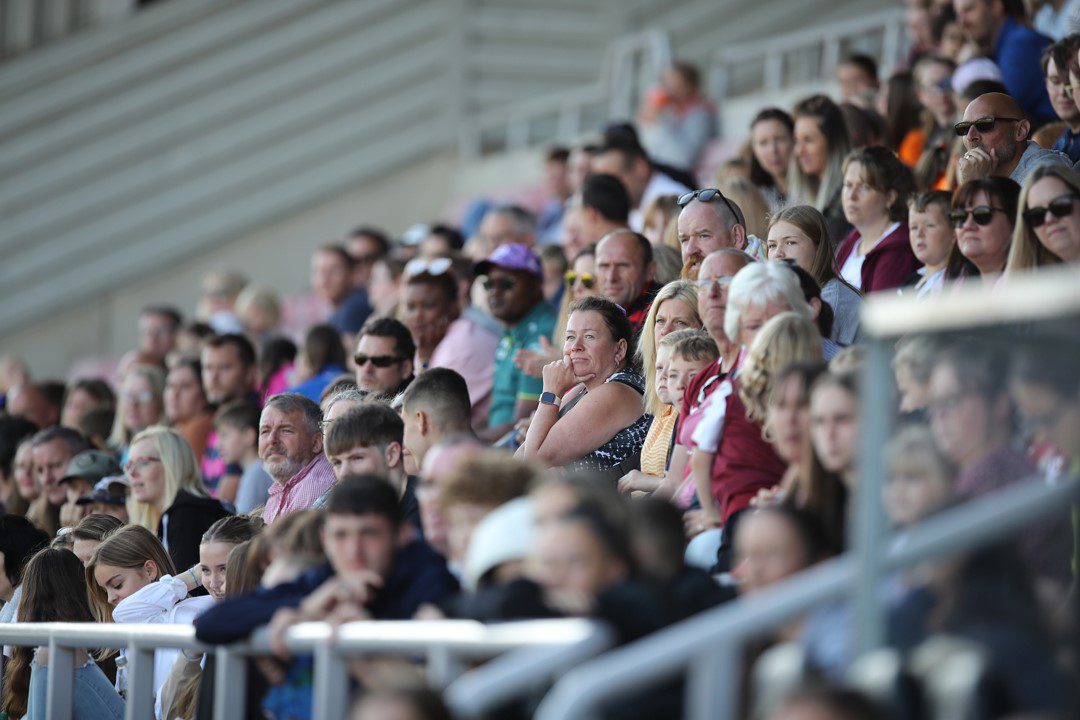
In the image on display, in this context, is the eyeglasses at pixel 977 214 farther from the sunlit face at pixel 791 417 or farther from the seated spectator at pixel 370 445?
the seated spectator at pixel 370 445

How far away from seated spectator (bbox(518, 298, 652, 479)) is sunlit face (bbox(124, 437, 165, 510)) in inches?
78.8

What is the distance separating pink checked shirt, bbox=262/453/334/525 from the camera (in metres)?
5.98

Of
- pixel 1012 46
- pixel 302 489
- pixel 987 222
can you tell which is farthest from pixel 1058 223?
pixel 1012 46

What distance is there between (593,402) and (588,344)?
0.80ft

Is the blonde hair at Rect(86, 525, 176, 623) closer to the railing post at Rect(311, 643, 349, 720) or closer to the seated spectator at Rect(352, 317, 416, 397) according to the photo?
the seated spectator at Rect(352, 317, 416, 397)

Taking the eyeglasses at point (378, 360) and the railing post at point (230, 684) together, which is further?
the eyeglasses at point (378, 360)

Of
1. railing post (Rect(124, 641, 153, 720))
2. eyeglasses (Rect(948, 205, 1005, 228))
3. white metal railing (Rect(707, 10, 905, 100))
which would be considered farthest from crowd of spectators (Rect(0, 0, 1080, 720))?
white metal railing (Rect(707, 10, 905, 100))

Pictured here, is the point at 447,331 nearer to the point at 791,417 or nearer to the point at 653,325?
the point at 653,325

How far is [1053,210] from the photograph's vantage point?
15.7ft

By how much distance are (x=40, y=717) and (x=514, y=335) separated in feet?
9.64

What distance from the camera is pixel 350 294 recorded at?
10.6 metres

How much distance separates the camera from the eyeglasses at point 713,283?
533 centimetres

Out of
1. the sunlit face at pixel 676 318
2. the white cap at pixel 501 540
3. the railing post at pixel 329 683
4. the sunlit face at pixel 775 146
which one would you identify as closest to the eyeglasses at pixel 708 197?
the sunlit face at pixel 676 318

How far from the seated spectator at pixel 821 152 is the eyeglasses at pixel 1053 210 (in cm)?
230
